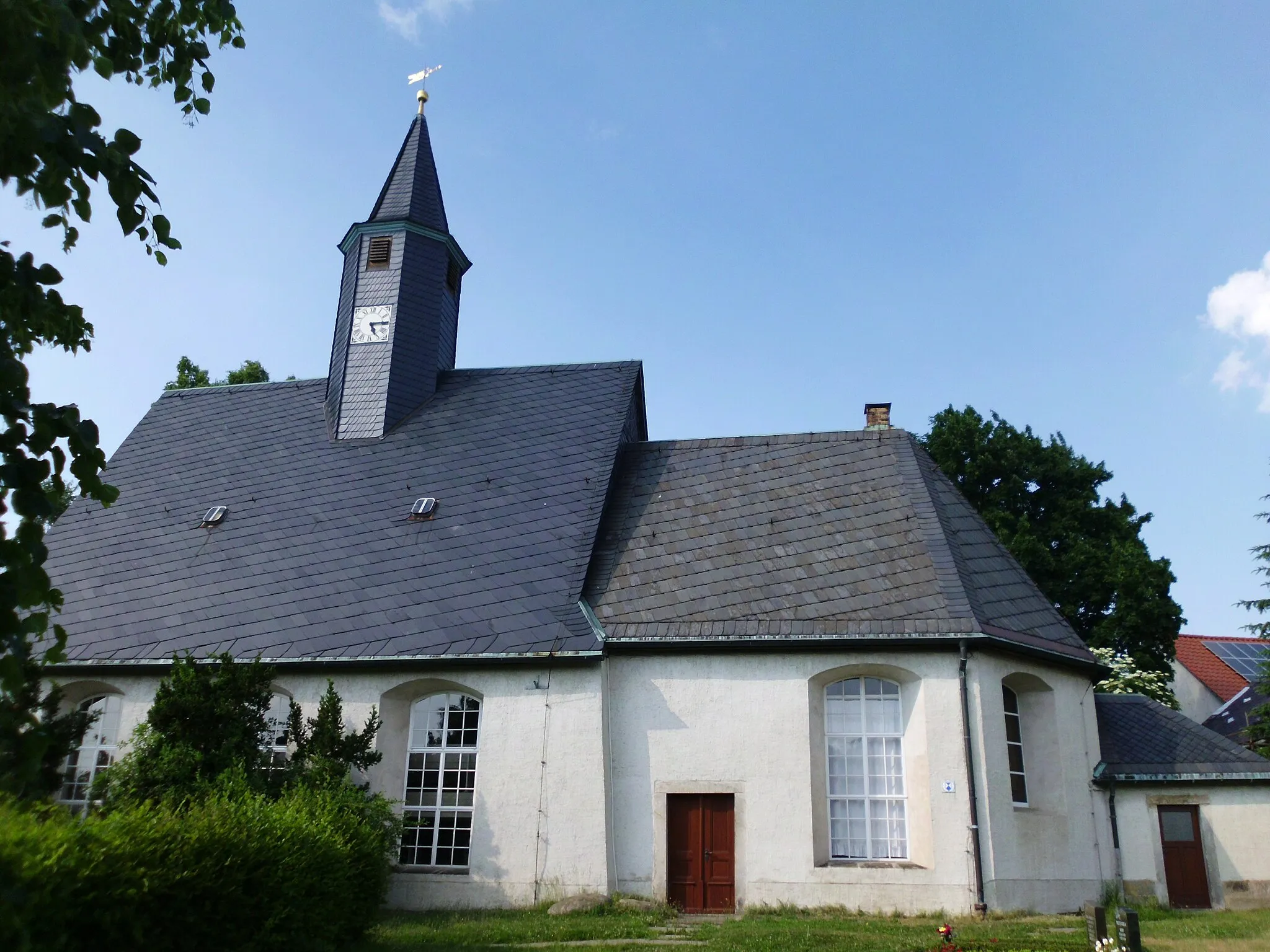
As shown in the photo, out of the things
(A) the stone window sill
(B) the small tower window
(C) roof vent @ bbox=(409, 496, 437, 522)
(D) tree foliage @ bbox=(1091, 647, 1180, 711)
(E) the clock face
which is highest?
(B) the small tower window

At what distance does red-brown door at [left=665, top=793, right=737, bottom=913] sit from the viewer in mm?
Answer: 14070

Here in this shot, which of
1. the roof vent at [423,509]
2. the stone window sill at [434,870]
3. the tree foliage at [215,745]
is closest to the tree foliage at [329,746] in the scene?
the tree foliage at [215,745]

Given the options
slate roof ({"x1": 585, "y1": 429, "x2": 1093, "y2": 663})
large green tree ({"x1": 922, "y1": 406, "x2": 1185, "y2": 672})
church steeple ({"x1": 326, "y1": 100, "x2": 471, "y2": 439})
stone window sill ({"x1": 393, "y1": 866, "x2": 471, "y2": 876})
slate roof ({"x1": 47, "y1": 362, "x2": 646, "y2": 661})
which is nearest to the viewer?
stone window sill ({"x1": 393, "y1": 866, "x2": 471, "y2": 876})

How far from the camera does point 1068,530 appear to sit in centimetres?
2997

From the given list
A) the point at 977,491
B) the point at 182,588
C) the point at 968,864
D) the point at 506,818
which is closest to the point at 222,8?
the point at 506,818

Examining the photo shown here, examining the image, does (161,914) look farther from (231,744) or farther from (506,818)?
(506,818)

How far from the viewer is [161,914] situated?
7.50 metres

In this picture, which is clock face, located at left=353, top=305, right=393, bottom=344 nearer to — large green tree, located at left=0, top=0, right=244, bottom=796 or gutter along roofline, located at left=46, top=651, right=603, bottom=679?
gutter along roofline, located at left=46, top=651, right=603, bottom=679

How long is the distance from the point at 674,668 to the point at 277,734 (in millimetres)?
5934

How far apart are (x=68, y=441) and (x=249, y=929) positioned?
6557 millimetres

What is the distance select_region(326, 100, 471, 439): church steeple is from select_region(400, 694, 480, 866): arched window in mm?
6825

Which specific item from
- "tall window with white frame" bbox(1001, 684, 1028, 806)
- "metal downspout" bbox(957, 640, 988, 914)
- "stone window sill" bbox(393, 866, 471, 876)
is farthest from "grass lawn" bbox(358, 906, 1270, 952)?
"tall window with white frame" bbox(1001, 684, 1028, 806)

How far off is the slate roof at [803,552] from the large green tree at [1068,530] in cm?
1219

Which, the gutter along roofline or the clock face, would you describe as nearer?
the gutter along roofline
